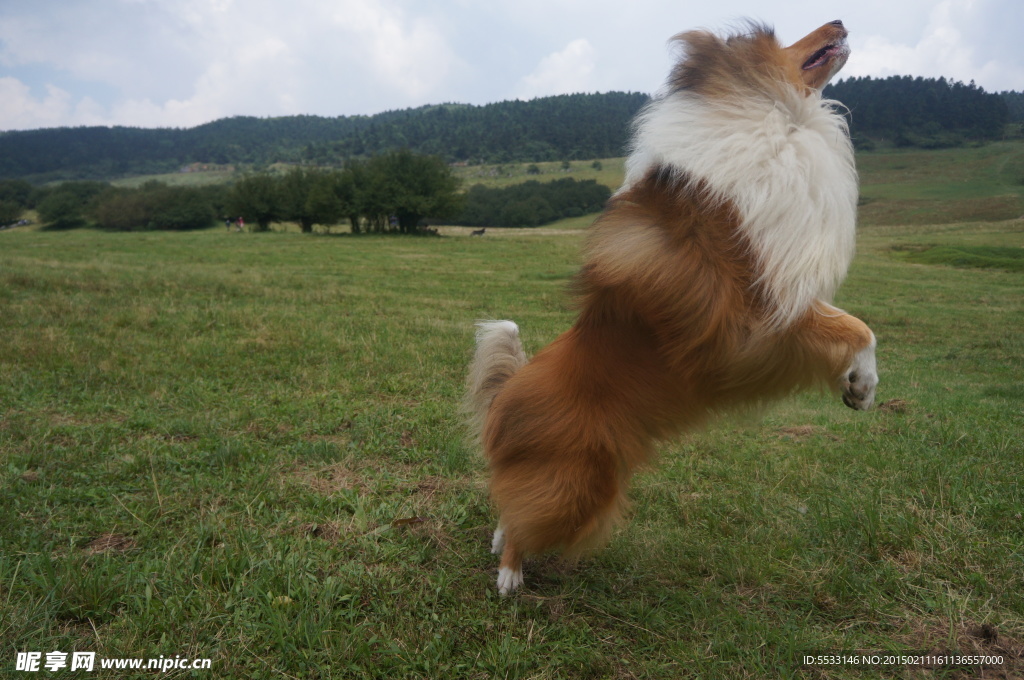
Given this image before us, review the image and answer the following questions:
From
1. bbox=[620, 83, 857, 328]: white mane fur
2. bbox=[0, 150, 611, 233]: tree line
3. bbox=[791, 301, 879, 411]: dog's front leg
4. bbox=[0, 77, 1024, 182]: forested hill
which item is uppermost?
bbox=[0, 77, 1024, 182]: forested hill

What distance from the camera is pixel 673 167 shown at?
314cm

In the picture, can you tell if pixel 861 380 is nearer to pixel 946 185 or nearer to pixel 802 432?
pixel 802 432

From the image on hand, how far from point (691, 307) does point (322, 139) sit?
159985mm

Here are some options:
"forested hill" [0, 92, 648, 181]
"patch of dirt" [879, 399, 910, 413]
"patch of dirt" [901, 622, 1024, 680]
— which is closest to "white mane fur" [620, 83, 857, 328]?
"patch of dirt" [901, 622, 1024, 680]

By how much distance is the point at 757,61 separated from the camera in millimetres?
3395

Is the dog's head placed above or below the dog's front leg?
above

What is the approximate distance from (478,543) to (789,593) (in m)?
1.71

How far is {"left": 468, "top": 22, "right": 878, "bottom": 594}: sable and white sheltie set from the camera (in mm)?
2988

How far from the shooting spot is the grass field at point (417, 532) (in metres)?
2.74

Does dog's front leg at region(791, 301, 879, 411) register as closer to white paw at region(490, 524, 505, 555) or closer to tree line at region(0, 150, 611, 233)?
white paw at region(490, 524, 505, 555)

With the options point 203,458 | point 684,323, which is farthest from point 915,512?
point 203,458

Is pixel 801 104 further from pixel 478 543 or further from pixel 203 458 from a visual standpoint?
pixel 203 458

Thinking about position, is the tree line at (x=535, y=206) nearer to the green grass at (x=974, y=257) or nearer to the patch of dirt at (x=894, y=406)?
the green grass at (x=974, y=257)

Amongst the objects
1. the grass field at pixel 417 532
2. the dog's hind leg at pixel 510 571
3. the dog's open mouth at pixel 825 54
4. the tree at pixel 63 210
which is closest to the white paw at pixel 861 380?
the grass field at pixel 417 532
